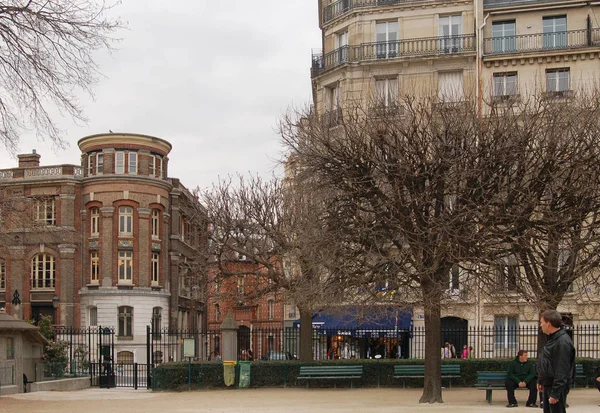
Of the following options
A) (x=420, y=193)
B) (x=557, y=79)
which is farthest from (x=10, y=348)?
(x=557, y=79)

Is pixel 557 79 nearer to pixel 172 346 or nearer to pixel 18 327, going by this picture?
pixel 18 327

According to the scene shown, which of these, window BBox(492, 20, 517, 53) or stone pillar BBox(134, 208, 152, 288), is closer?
window BBox(492, 20, 517, 53)

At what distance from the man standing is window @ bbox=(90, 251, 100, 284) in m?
50.1

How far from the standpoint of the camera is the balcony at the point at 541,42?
1559 inches

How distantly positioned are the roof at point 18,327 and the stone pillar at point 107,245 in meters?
29.5

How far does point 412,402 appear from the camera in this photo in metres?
23.4

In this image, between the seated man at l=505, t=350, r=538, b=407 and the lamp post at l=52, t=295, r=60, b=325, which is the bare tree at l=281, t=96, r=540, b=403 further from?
the lamp post at l=52, t=295, r=60, b=325

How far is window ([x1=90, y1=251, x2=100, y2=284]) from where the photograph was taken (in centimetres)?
5906

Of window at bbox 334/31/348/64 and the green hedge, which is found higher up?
window at bbox 334/31/348/64

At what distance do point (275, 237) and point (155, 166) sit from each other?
94.7 ft

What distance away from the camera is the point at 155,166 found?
60875 millimetres

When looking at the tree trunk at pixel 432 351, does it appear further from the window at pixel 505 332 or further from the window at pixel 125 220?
the window at pixel 125 220

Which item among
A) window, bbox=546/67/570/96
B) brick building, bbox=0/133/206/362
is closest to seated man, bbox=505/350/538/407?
window, bbox=546/67/570/96

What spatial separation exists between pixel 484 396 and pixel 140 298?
3726 cm
